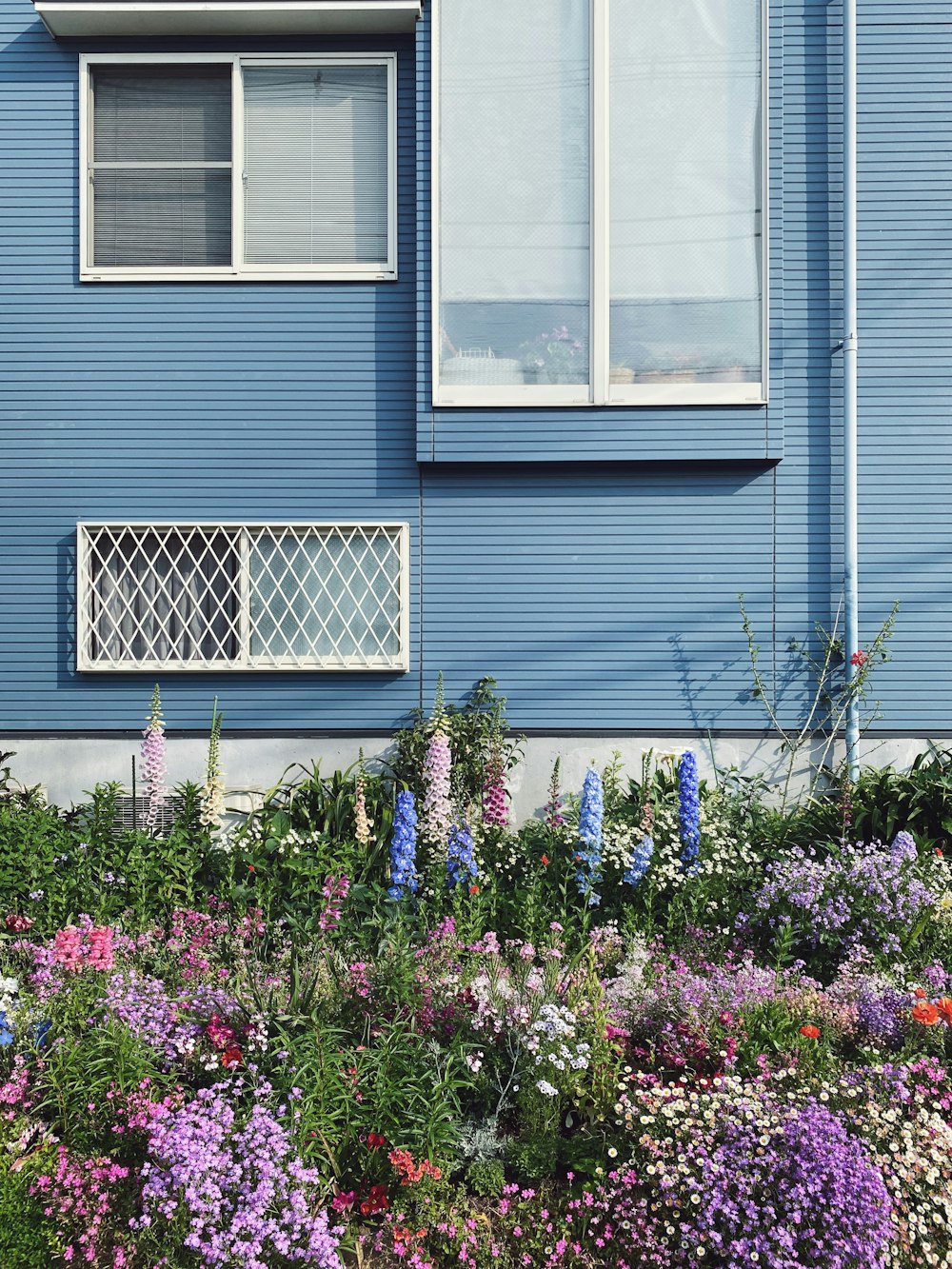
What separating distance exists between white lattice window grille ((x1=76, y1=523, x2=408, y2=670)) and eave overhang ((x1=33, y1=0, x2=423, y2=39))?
9.55 ft

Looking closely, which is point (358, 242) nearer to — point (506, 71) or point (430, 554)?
point (506, 71)

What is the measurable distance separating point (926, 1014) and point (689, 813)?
1.43 m

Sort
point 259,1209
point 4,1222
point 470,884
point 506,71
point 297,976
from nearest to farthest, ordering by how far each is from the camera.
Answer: point 259,1209, point 4,1222, point 297,976, point 470,884, point 506,71

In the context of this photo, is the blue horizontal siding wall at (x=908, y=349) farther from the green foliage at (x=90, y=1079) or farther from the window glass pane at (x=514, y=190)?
the green foliage at (x=90, y=1079)

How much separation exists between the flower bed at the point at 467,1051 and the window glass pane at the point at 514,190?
2.64 meters

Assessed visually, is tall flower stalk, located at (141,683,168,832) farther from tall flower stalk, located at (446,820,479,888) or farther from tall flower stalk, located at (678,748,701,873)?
tall flower stalk, located at (678,748,701,873)

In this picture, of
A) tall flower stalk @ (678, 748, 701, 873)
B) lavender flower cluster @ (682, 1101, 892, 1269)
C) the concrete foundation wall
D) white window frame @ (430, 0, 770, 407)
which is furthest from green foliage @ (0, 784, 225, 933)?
white window frame @ (430, 0, 770, 407)

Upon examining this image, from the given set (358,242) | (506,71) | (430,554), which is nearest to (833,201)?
(506,71)

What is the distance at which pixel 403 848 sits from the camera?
3.93 metres

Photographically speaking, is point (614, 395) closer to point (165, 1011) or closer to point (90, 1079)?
point (165, 1011)

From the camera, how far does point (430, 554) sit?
5.30 m

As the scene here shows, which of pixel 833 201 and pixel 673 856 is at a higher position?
pixel 833 201

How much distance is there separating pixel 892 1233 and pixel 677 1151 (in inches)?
21.7

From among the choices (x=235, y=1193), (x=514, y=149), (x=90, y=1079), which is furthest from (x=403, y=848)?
(x=514, y=149)
